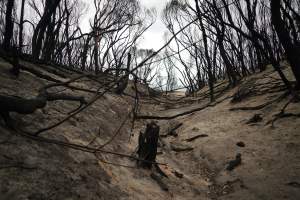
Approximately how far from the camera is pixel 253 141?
464 centimetres

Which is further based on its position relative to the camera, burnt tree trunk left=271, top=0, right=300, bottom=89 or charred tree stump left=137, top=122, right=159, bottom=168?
burnt tree trunk left=271, top=0, right=300, bottom=89

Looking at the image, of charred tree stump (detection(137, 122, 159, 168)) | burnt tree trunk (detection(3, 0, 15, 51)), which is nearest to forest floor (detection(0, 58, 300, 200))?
charred tree stump (detection(137, 122, 159, 168))

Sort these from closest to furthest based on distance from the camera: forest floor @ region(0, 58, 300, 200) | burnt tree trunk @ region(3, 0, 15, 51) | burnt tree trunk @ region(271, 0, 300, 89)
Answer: forest floor @ region(0, 58, 300, 200) < burnt tree trunk @ region(271, 0, 300, 89) < burnt tree trunk @ region(3, 0, 15, 51)

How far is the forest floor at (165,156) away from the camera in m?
2.22

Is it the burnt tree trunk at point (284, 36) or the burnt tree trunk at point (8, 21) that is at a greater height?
the burnt tree trunk at point (8, 21)

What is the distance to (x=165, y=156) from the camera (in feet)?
15.0

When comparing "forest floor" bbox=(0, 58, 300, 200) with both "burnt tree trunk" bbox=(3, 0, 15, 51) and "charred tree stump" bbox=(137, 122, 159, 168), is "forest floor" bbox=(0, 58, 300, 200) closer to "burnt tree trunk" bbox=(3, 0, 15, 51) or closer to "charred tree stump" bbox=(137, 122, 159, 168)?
"charred tree stump" bbox=(137, 122, 159, 168)

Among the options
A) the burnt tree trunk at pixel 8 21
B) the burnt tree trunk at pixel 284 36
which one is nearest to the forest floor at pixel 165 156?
the burnt tree trunk at pixel 284 36

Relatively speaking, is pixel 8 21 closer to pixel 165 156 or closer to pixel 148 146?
pixel 148 146

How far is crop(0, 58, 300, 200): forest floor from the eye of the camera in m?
2.22

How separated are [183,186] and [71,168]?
Result: 1602mm

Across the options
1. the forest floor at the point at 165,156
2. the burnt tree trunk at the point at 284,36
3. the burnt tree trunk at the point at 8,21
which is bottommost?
the forest floor at the point at 165,156

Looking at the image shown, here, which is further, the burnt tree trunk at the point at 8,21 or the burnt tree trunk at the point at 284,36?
the burnt tree trunk at the point at 8,21

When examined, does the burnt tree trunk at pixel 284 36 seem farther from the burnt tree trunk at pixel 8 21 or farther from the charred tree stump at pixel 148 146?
the burnt tree trunk at pixel 8 21
